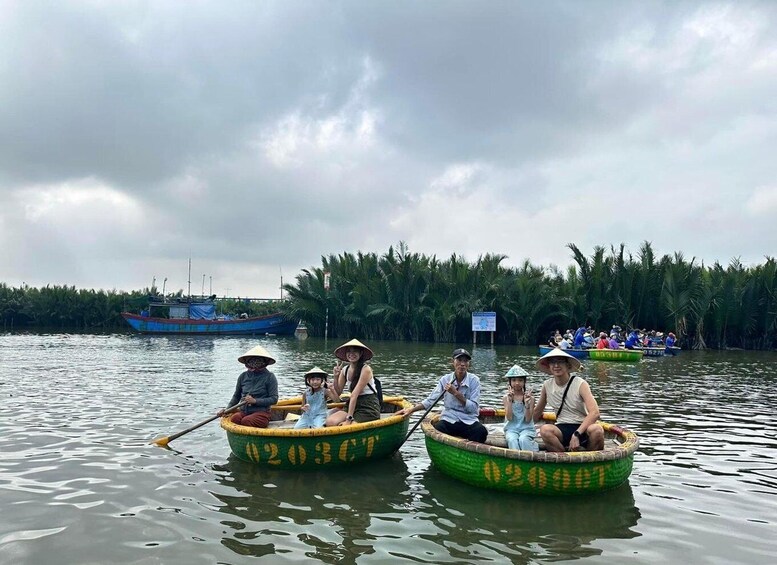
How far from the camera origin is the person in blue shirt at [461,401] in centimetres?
762

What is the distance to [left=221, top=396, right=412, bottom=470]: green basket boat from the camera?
24.6 ft

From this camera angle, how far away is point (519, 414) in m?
7.32

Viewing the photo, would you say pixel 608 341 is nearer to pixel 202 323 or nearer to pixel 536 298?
pixel 536 298

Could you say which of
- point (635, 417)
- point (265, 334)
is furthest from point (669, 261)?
point (265, 334)

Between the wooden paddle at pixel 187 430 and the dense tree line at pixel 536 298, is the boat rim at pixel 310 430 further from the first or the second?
the dense tree line at pixel 536 298

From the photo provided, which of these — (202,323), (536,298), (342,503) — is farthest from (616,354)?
(202,323)

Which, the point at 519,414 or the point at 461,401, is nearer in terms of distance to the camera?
the point at 519,414

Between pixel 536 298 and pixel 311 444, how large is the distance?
98.1ft

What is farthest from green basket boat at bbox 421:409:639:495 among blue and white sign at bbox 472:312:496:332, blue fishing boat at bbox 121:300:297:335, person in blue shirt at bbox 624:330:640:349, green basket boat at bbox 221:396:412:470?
blue fishing boat at bbox 121:300:297:335

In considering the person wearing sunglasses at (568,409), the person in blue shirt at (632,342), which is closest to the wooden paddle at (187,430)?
the person wearing sunglasses at (568,409)

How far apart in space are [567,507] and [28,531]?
5494 mm

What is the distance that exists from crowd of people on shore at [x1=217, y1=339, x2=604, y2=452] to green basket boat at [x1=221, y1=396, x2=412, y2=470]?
514 mm

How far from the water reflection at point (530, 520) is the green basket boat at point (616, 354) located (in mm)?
18927

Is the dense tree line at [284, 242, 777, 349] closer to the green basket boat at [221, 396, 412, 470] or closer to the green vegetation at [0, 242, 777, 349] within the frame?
the green vegetation at [0, 242, 777, 349]
